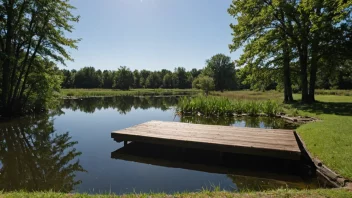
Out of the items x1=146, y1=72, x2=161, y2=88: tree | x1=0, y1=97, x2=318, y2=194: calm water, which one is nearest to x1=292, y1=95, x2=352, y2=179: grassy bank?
x1=0, y1=97, x2=318, y2=194: calm water

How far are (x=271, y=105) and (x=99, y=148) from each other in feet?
37.4

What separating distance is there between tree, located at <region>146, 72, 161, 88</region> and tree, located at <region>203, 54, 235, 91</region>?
19.4 m

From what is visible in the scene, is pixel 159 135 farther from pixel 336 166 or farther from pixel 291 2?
pixel 291 2

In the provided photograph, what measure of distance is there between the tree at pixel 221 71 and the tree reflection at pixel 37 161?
62059 millimetres


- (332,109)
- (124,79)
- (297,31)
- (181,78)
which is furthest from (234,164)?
(181,78)

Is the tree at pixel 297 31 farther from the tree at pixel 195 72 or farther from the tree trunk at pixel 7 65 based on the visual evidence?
the tree at pixel 195 72

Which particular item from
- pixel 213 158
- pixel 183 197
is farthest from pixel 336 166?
pixel 183 197

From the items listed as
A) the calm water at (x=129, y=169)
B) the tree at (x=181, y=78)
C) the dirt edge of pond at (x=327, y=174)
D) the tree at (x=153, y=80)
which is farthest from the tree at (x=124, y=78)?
the dirt edge of pond at (x=327, y=174)

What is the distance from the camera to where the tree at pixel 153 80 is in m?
82.9

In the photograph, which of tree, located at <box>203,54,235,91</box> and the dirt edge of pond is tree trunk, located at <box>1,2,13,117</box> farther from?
tree, located at <box>203,54,235,91</box>

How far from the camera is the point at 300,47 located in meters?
18.3

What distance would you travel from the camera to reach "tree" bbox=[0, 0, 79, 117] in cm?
1436

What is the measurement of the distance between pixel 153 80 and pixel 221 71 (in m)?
25.7

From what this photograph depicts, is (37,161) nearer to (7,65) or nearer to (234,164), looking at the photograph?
(234,164)
